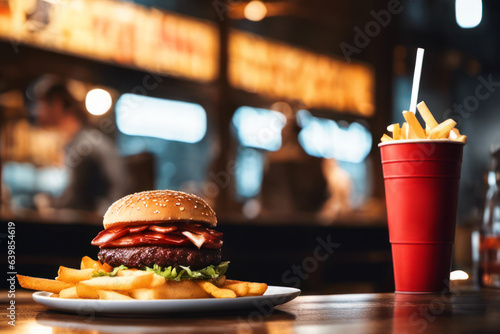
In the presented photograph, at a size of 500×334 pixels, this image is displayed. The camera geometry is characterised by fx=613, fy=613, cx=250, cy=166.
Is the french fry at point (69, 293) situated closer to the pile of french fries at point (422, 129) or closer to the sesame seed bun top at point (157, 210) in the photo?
the sesame seed bun top at point (157, 210)

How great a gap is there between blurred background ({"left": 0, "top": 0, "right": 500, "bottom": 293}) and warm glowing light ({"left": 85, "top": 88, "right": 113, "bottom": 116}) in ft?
0.04

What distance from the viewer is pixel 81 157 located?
555 cm

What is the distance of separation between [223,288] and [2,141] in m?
4.14

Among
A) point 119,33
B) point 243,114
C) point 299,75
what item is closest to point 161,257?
point 119,33

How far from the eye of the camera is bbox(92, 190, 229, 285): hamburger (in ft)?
4.56

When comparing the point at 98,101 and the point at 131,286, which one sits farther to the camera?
the point at 98,101

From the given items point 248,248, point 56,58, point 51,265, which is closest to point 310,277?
point 248,248

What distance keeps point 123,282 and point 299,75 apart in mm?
6637

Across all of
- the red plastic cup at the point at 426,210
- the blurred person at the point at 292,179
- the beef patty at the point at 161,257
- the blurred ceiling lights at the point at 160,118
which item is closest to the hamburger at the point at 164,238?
the beef patty at the point at 161,257

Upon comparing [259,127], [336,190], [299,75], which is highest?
[299,75]

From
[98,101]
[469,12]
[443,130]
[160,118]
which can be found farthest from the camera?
[160,118]

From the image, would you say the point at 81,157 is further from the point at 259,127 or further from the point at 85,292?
the point at 85,292

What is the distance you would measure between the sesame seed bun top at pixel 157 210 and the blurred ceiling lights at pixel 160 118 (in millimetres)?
4468

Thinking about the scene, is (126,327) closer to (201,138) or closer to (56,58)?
(56,58)
